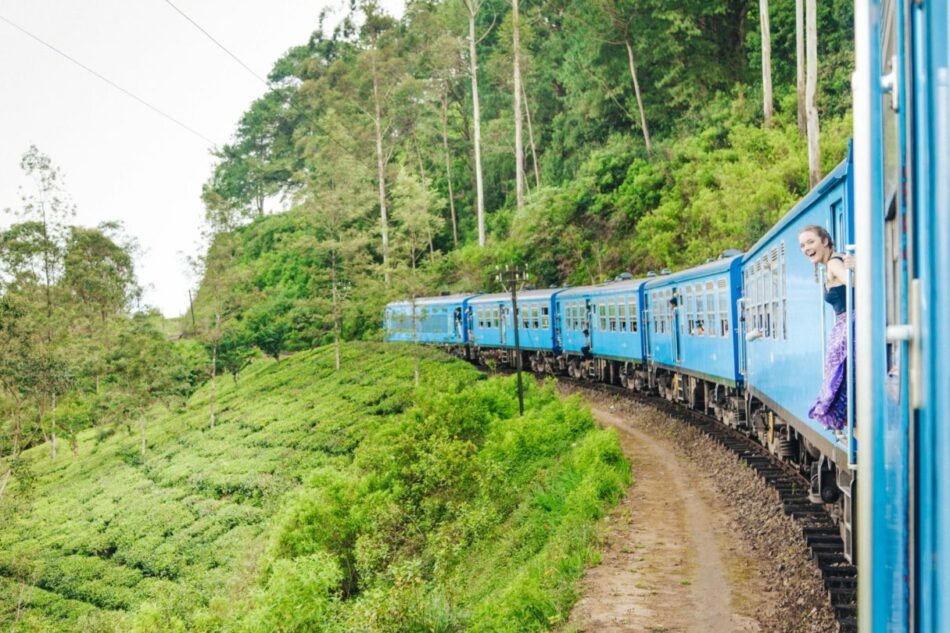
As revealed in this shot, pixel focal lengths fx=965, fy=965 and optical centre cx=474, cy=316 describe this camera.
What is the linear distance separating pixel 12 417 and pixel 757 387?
1175 inches

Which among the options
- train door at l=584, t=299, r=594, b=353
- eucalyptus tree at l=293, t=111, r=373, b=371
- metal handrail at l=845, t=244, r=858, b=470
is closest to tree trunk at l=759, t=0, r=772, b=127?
train door at l=584, t=299, r=594, b=353

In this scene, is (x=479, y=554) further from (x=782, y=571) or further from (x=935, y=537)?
(x=935, y=537)

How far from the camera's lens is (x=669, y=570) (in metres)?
9.36

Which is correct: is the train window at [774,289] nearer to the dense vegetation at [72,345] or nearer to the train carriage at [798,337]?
the train carriage at [798,337]

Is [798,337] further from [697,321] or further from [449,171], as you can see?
[449,171]

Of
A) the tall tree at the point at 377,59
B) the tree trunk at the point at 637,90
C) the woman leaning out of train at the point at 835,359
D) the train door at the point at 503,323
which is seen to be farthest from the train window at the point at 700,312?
the tall tree at the point at 377,59

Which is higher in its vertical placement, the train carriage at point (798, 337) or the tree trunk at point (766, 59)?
the tree trunk at point (766, 59)

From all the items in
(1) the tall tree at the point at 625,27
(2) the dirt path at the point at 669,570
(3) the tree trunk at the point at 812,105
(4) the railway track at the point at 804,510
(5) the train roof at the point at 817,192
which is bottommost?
(2) the dirt path at the point at 669,570

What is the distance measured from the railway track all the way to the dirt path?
67cm

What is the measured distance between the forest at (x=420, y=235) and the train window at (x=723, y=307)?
9.91ft

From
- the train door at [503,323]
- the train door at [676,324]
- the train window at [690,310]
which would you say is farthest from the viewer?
the train door at [503,323]

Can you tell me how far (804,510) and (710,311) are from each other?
256 inches

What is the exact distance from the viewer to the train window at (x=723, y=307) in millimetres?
14734

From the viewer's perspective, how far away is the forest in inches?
728
